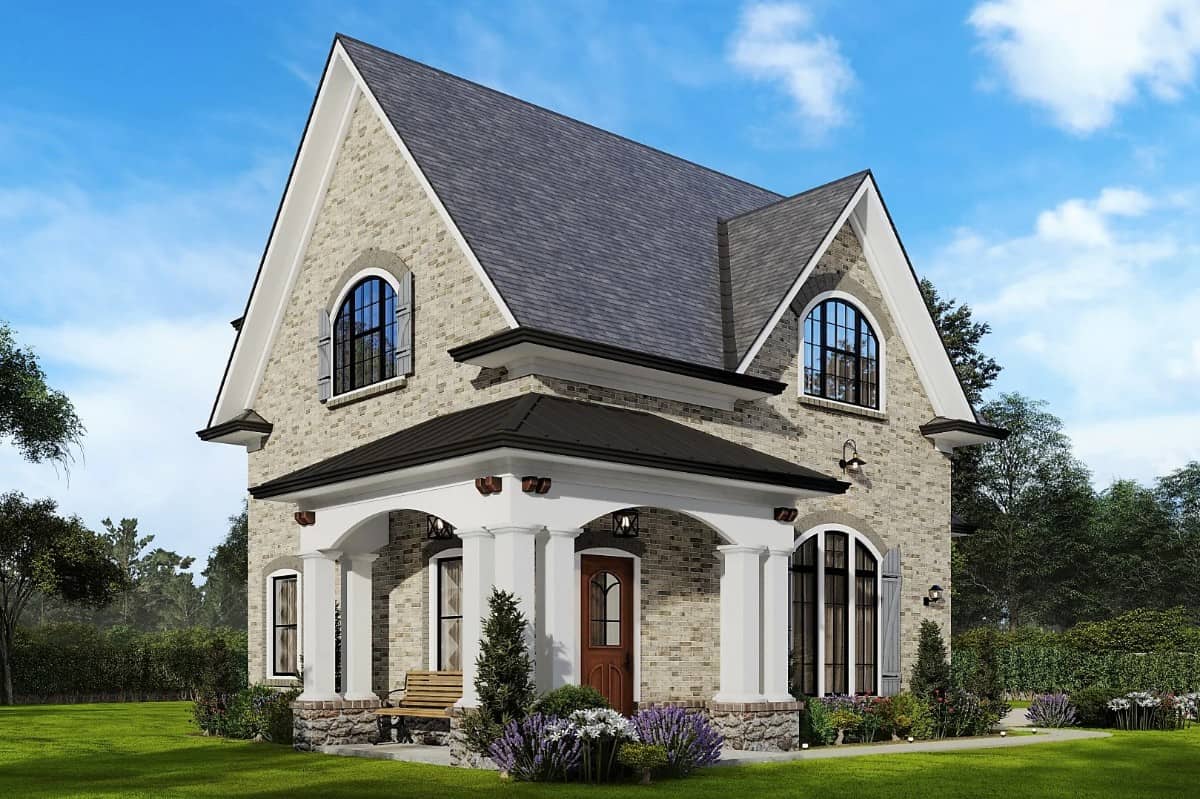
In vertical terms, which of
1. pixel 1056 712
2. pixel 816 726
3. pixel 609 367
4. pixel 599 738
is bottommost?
pixel 1056 712

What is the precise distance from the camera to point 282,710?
18.4m

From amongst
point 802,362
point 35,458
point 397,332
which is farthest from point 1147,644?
point 35,458

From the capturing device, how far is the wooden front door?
16547mm

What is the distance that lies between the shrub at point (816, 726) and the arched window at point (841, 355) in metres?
4.75

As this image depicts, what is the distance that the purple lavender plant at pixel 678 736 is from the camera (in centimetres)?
1366

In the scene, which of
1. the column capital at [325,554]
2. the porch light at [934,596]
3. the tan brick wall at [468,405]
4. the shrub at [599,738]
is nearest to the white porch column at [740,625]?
the tan brick wall at [468,405]

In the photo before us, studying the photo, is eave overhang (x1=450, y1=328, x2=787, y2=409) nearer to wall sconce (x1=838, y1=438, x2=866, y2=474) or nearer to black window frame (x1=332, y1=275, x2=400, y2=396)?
wall sconce (x1=838, y1=438, x2=866, y2=474)

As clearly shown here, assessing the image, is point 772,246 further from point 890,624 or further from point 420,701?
point 420,701

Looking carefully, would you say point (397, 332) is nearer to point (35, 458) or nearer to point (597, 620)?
point (597, 620)

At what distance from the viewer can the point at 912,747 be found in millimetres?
17938

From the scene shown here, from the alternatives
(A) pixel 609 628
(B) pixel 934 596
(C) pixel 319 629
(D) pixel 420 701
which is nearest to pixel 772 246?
(B) pixel 934 596

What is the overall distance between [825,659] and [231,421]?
34.8 ft

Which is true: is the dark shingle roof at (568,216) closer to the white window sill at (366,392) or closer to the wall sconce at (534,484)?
the wall sconce at (534,484)

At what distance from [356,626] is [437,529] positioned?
1742 mm
